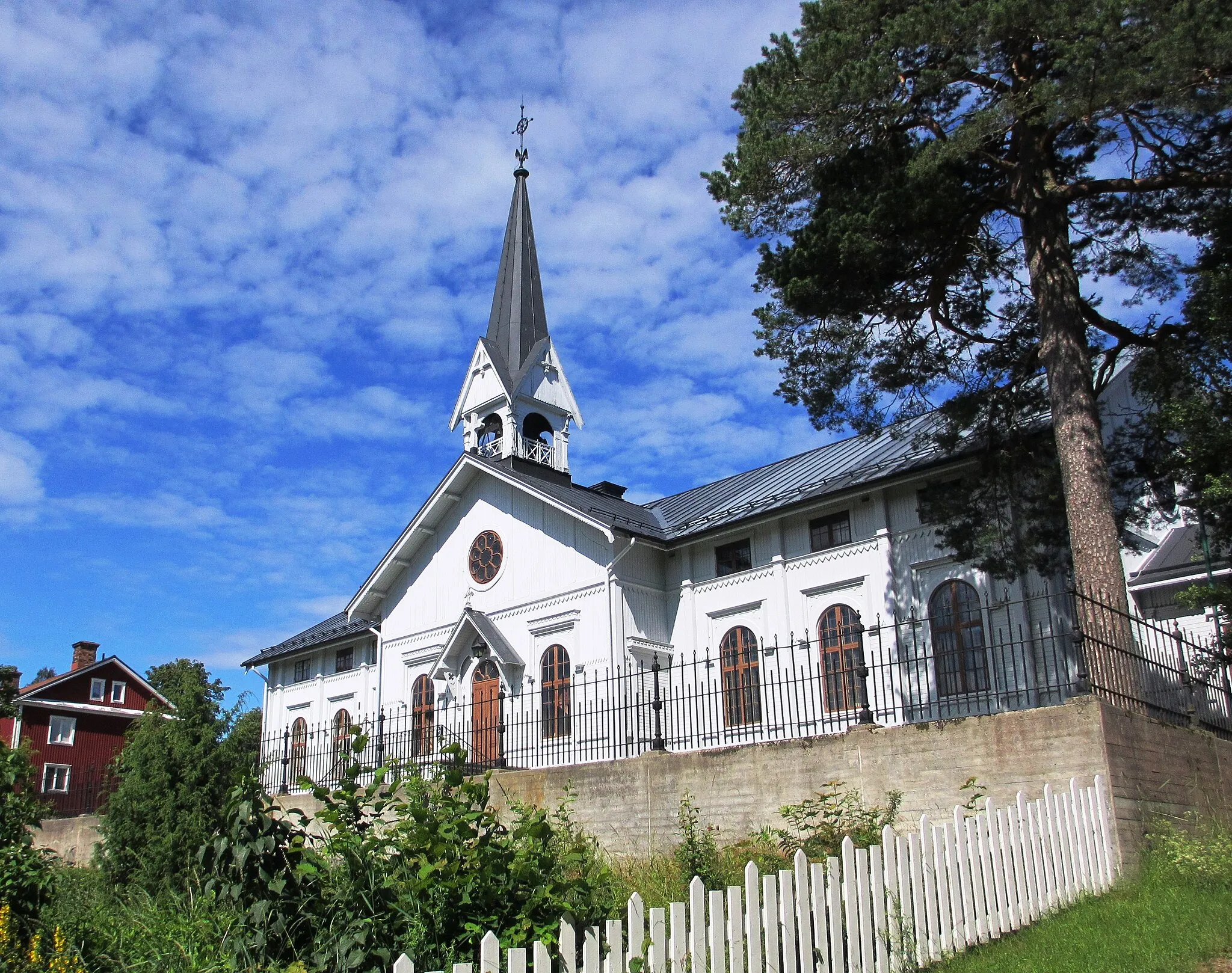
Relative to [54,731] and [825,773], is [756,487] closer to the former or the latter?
[825,773]

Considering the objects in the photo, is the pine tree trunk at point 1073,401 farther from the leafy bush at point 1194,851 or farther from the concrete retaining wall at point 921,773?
the leafy bush at point 1194,851

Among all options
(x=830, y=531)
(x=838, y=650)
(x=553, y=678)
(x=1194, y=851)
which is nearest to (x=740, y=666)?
(x=838, y=650)

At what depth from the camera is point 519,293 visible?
37.0m

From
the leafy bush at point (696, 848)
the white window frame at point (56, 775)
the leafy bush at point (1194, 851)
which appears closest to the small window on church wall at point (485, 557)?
the leafy bush at point (696, 848)

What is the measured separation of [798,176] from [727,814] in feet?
28.9

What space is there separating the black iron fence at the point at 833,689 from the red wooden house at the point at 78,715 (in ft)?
65.3

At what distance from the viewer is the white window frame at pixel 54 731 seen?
45.6 m

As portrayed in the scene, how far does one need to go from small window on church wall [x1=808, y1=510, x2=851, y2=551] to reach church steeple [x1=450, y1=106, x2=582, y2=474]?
10463mm

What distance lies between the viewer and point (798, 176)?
15.6m

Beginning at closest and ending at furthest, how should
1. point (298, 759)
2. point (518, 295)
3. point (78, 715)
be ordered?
point (298, 759), point (518, 295), point (78, 715)

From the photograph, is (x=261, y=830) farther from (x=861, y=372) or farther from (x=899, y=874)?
(x=861, y=372)

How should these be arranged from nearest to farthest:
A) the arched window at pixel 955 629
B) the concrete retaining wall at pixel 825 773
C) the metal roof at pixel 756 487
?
the concrete retaining wall at pixel 825 773, the arched window at pixel 955 629, the metal roof at pixel 756 487

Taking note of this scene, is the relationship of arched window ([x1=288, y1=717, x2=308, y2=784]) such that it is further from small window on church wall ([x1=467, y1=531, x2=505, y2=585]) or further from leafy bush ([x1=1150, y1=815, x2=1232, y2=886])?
leafy bush ([x1=1150, y1=815, x2=1232, y2=886])

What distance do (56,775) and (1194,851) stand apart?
150 feet
